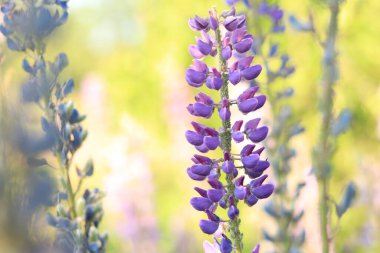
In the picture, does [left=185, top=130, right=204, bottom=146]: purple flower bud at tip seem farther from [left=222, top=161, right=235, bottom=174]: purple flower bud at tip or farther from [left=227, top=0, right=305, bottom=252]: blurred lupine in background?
[left=227, top=0, right=305, bottom=252]: blurred lupine in background

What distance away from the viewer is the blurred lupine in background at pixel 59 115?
4.21 feet

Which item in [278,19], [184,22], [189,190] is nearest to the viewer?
[278,19]

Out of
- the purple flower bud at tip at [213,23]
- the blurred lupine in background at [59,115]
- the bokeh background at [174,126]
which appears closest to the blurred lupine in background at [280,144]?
the bokeh background at [174,126]

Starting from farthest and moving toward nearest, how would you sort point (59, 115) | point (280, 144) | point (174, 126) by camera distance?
point (174, 126) < point (280, 144) < point (59, 115)

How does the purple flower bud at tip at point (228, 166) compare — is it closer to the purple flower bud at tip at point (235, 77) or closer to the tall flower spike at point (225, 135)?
the tall flower spike at point (225, 135)

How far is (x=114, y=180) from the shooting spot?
12.7ft

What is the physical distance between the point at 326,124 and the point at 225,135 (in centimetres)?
54

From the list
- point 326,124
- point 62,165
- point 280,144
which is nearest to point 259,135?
point 62,165

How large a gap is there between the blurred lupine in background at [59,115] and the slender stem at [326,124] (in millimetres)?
504

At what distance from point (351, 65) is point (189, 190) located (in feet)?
5.12

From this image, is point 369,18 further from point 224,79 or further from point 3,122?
point 3,122

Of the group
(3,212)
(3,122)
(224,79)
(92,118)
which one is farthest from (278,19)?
(92,118)

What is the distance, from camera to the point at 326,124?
164 centimetres

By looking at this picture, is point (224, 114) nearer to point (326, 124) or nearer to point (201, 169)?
point (201, 169)
